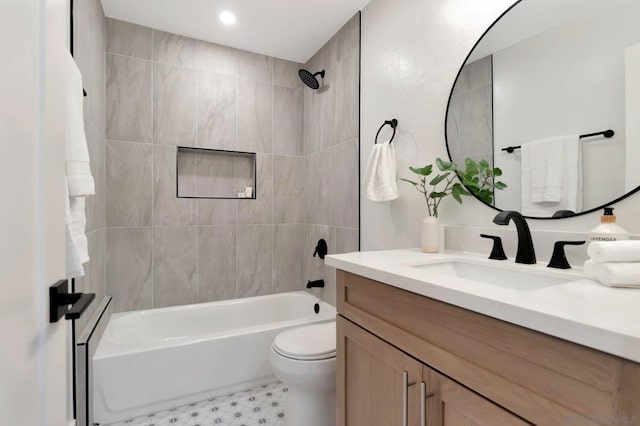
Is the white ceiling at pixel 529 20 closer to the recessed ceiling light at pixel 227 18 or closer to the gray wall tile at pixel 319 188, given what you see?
the gray wall tile at pixel 319 188

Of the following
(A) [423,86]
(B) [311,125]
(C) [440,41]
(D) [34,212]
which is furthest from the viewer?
(B) [311,125]

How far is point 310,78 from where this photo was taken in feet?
8.05

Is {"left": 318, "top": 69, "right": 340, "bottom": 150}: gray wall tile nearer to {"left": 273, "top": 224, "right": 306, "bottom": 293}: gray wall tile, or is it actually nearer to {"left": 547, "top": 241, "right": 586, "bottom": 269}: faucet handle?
{"left": 273, "top": 224, "right": 306, "bottom": 293}: gray wall tile

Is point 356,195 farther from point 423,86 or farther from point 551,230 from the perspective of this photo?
point 551,230

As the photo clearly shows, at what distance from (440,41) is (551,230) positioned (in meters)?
1.01

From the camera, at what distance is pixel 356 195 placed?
2123 mm

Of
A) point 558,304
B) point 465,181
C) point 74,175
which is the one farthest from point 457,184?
point 74,175

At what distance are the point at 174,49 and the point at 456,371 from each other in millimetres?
2757

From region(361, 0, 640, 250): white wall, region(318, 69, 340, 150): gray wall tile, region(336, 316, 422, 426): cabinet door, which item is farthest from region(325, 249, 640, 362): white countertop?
region(318, 69, 340, 150): gray wall tile

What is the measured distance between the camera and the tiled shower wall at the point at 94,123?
4.98ft

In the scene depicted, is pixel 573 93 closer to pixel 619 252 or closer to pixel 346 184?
pixel 619 252

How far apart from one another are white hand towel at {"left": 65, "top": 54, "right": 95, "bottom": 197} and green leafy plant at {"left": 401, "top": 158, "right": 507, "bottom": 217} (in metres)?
1.33

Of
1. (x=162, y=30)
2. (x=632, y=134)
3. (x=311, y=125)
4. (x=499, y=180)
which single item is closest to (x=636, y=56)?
(x=632, y=134)

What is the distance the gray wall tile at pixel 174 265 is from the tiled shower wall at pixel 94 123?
0.35m
